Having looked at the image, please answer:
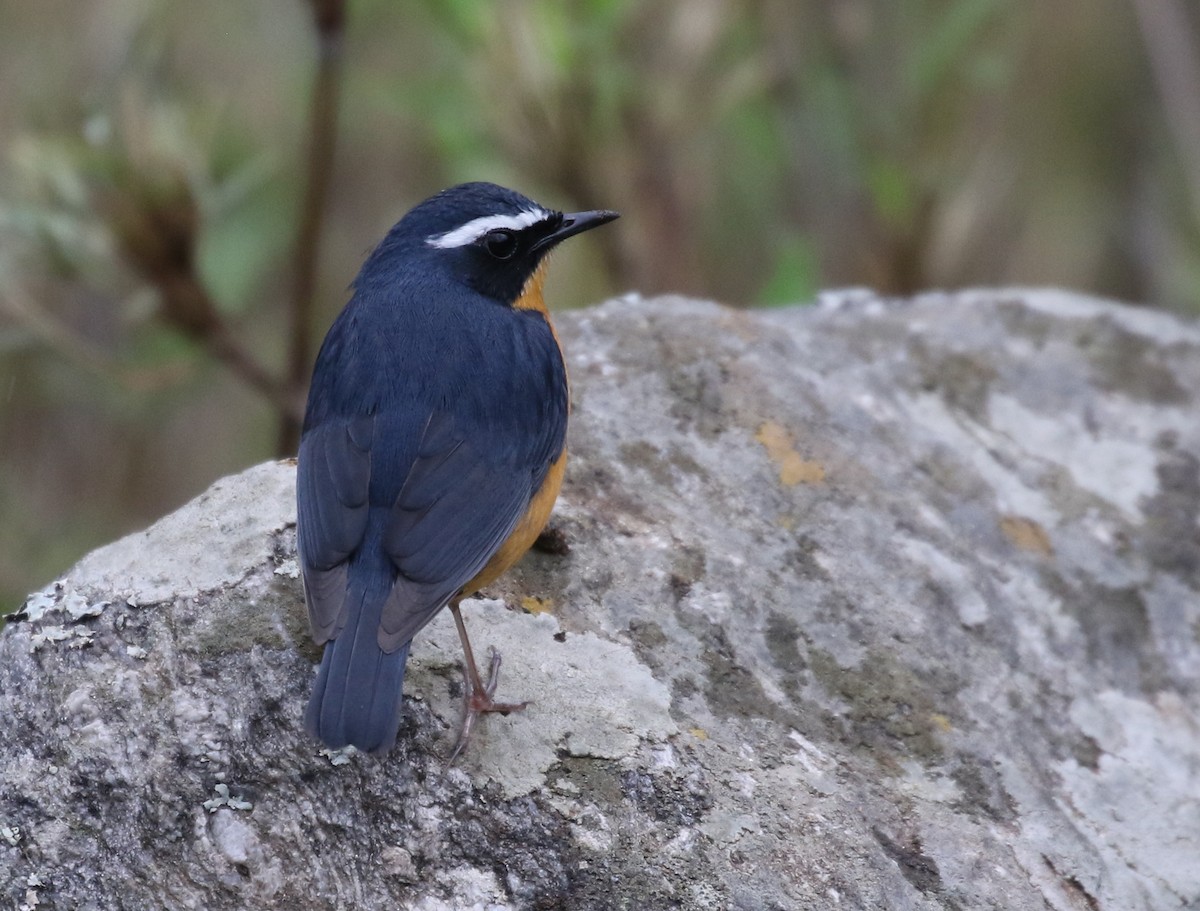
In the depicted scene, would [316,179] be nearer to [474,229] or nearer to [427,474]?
[474,229]

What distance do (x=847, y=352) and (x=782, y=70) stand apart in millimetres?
3240

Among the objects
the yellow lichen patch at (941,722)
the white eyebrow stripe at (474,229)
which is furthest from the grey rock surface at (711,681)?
the white eyebrow stripe at (474,229)

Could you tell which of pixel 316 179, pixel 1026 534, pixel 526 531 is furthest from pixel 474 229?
pixel 1026 534

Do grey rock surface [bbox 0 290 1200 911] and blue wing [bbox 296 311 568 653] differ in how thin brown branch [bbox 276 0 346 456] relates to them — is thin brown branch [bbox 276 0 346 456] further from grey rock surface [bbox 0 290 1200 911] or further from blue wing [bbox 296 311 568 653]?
blue wing [bbox 296 311 568 653]

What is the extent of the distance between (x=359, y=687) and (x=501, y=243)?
5.52 ft

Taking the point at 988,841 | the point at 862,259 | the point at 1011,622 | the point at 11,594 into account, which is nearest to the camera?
the point at 988,841

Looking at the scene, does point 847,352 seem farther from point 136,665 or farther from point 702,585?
point 136,665

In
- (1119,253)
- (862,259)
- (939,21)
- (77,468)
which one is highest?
(939,21)

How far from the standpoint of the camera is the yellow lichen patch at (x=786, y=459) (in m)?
4.13

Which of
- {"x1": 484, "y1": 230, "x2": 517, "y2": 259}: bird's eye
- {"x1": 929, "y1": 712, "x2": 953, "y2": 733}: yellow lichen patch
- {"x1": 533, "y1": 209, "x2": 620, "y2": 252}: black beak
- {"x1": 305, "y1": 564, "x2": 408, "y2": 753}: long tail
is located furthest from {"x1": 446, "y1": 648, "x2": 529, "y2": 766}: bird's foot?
{"x1": 533, "y1": 209, "x2": 620, "y2": 252}: black beak

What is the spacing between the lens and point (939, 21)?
7.37 meters

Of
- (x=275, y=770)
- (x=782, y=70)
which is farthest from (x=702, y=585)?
(x=782, y=70)

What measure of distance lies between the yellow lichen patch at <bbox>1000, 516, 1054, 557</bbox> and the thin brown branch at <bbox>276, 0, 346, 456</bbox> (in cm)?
289

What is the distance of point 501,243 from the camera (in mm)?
4121
